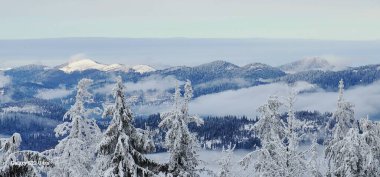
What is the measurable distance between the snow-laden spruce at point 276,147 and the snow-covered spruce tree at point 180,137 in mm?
4228

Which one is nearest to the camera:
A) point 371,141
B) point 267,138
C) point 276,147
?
point 276,147

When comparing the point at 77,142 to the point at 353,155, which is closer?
the point at 77,142

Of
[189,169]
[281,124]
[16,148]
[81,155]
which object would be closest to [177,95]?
[189,169]

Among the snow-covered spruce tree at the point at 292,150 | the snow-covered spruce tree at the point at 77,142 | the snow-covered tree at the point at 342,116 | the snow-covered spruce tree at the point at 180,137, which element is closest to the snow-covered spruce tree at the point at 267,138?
the snow-covered spruce tree at the point at 292,150

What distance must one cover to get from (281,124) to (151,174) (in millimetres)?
12077

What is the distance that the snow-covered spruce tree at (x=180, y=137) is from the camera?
26.8 m

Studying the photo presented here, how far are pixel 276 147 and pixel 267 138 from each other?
2.26m

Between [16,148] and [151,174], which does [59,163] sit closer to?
[151,174]

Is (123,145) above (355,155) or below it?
above

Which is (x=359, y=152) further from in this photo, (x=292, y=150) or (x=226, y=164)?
(x=226, y=164)

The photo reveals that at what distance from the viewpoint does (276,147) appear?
29.1m

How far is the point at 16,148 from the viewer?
1708cm

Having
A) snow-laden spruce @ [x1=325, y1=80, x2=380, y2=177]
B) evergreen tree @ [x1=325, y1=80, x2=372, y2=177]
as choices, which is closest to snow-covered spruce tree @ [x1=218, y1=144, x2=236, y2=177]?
snow-laden spruce @ [x1=325, y1=80, x2=380, y2=177]

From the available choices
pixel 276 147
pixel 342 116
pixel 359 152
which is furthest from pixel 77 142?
pixel 342 116
